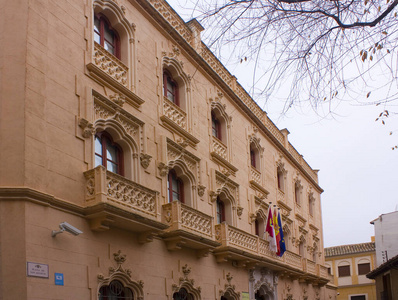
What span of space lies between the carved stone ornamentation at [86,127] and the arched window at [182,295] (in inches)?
227

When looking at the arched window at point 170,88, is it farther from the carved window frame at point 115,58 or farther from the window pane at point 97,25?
the window pane at point 97,25

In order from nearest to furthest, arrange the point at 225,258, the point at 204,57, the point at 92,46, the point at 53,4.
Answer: the point at 53,4
the point at 92,46
the point at 225,258
the point at 204,57

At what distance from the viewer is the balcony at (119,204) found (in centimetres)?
1230

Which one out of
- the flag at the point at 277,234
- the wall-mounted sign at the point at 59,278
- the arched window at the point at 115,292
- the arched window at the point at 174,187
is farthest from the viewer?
the flag at the point at 277,234

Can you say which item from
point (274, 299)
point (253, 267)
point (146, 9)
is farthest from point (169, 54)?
point (274, 299)

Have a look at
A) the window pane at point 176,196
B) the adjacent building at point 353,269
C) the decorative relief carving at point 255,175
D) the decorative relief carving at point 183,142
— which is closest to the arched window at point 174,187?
the window pane at point 176,196

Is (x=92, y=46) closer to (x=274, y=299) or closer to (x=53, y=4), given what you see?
(x=53, y=4)

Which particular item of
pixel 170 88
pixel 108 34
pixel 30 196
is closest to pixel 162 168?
pixel 170 88

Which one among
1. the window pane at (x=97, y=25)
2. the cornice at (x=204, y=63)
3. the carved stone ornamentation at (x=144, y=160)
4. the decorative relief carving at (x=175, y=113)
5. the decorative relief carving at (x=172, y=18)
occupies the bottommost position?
the carved stone ornamentation at (x=144, y=160)

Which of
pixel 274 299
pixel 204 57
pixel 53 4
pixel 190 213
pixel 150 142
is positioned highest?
pixel 204 57

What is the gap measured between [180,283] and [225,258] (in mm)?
3137

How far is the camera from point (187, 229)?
15766 mm

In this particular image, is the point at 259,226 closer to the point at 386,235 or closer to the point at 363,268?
the point at 386,235

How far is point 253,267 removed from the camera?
20.9m
